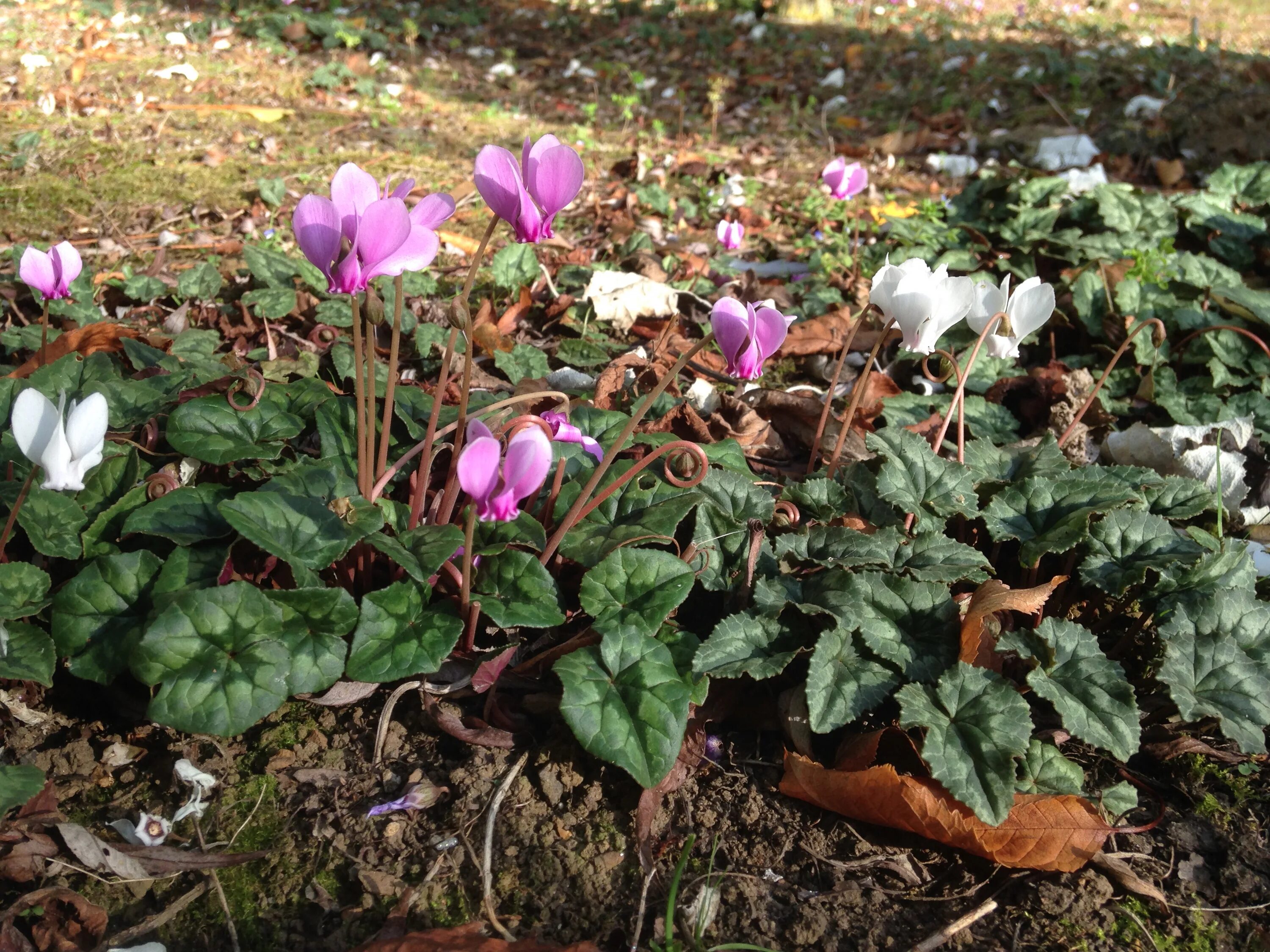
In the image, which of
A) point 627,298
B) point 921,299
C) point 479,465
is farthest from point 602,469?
point 627,298

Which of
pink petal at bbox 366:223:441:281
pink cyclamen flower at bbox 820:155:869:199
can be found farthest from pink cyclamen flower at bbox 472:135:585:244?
pink cyclamen flower at bbox 820:155:869:199

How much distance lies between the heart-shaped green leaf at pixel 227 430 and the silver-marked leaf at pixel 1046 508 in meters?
1.59

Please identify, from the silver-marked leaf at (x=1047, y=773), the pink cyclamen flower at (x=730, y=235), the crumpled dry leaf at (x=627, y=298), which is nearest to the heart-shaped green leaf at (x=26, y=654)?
the silver-marked leaf at (x=1047, y=773)

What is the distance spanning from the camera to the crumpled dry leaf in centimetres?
336

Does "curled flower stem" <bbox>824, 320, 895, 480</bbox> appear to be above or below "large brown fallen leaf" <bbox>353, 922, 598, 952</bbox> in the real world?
above

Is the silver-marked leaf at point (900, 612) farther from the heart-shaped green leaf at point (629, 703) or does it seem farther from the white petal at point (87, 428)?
the white petal at point (87, 428)

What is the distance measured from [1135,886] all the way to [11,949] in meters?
1.89

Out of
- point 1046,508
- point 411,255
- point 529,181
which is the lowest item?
point 1046,508

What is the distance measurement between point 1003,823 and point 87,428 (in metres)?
1.74

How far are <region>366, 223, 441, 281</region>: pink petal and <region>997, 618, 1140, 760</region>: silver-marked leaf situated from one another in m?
1.30

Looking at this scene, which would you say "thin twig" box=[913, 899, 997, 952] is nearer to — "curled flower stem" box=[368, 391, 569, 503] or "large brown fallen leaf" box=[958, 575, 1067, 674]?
"large brown fallen leaf" box=[958, 575, 1067, 674]

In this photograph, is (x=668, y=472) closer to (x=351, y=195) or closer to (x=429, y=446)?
(x=429, y=446)

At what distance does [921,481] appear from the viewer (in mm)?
2268

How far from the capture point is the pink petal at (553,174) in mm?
1778
